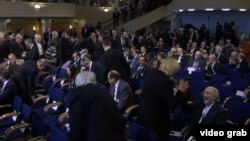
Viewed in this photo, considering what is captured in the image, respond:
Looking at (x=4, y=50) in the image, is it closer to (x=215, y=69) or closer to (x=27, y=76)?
(x=27, y=76)

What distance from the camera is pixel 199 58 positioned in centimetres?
1056

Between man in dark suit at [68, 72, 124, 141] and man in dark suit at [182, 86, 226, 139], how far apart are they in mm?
1448

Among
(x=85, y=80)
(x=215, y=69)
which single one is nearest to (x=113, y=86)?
(x=85, y=80)

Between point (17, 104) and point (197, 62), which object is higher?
point (197, 62)

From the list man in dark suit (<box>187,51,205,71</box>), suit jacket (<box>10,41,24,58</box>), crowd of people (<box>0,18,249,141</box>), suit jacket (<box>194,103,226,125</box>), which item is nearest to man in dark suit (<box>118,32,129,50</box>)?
crowd of people (<box>0,18,249,141</box>)

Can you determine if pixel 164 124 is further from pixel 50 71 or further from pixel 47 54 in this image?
pixel 47 54

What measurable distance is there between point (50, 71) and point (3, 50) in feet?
5.92

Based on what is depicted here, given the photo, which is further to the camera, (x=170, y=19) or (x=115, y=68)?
(x=170, y=19)

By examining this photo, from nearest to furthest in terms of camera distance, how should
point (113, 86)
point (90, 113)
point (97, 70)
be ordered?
point (90, 113) → point (113, 86) → point (97, 70)

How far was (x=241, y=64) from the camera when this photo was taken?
400 inches

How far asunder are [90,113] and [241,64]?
276 inches

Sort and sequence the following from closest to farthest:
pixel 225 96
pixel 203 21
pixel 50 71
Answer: pixel 225 96 → pixel 50 71 → pixel 203 21

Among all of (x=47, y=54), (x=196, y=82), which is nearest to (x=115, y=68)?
(x=196, y=82)

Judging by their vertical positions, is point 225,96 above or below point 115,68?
below
